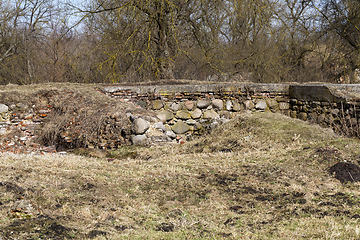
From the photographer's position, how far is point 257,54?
13172mm

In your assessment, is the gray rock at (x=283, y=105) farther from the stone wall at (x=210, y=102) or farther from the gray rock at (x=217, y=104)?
the gray rock at (x=217, y=104)

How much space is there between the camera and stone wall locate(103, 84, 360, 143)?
9031 mm

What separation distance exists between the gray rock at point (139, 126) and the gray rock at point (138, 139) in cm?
10

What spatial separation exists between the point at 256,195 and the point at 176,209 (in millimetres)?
1046

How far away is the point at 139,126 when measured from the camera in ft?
25.1

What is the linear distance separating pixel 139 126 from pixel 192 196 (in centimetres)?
399

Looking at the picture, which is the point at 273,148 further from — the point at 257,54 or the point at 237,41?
the point at 237,41

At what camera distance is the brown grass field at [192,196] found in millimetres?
2908

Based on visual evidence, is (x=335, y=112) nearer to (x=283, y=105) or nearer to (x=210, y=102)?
(x=283, y=105)

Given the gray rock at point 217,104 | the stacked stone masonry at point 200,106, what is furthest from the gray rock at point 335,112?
the gray rock at point 217,104

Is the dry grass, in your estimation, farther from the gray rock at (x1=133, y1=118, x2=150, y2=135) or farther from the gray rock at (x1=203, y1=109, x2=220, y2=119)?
the gray rock at (x1=203, y1=109, x2=220, y2=119)

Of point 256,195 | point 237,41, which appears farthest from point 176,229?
point 237,41

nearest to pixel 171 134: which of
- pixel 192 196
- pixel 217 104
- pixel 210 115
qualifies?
pixel 210 115

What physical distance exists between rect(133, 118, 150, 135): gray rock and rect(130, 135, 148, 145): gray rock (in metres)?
0.10
